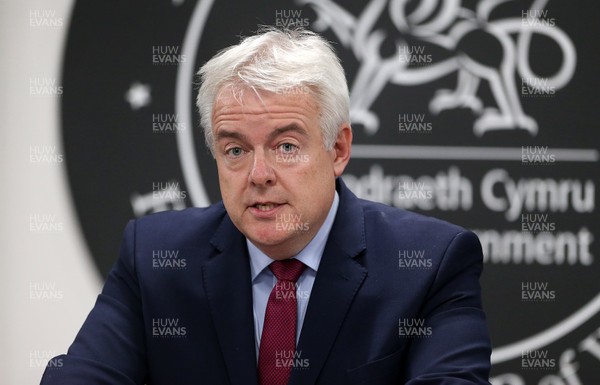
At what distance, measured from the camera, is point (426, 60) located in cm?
362

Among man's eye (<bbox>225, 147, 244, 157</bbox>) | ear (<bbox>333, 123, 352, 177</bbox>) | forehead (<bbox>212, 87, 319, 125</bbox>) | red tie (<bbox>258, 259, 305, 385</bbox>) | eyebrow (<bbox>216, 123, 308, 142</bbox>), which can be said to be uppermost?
forehead (<bbox>212, 87, 319, 125</bbox>)

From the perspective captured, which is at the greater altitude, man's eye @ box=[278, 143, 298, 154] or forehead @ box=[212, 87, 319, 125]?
forehead @ box=[212, 87, 319, 125]

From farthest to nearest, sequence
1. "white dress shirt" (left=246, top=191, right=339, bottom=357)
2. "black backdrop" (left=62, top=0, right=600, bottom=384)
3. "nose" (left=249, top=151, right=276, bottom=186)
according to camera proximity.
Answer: "black backdrop" (left=62, top=0, right=600, bottom=384) → "white dress shirt" (left=246, top=191, right=339, bottom=357) → "nose" (left=249, top=151, right=276, bottom=186)

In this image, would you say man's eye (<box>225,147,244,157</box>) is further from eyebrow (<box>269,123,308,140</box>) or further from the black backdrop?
the black backdrop

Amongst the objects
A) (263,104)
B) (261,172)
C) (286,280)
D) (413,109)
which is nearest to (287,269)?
(286,280)

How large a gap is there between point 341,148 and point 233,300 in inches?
20.1

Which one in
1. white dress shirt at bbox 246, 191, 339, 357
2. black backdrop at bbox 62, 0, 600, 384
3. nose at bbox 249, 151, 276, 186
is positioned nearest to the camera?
nose at bbox 249, 151, 276, 186

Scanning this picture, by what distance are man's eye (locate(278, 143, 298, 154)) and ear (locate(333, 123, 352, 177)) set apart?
0.19 metres

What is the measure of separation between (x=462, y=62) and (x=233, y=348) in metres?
1.89

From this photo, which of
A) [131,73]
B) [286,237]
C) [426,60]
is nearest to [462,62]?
[426,60]

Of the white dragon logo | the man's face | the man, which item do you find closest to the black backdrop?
the white dragon logo

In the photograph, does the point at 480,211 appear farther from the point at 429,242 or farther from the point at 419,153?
the point at 429,242

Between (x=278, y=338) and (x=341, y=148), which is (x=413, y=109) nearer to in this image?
(x=341, y=148)

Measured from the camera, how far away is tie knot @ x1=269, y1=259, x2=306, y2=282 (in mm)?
2303
